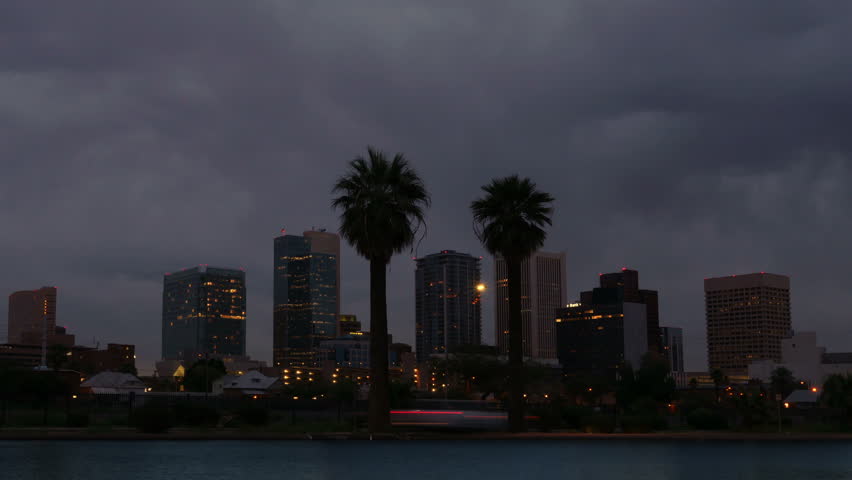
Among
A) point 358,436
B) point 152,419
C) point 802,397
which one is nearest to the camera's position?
point 152,419

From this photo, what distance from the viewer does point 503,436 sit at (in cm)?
4753

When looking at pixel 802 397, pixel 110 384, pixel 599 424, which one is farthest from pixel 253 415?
pixel 802 397

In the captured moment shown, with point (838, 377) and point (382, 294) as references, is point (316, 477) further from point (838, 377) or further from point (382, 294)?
point (838, 377)

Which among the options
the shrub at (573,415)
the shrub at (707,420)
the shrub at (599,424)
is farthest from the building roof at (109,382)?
the shrub at (599,424)

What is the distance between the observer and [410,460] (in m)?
30.5

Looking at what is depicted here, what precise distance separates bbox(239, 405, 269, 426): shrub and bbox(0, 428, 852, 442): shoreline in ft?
13.3

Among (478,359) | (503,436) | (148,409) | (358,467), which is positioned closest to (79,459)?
(358,467)

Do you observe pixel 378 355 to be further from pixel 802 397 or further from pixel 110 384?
pixel 110 384

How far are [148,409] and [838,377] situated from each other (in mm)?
51660

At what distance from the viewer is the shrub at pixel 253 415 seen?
51562mm

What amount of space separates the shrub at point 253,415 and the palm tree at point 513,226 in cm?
1414

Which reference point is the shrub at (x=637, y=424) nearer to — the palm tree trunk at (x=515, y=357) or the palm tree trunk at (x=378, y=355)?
the palm tree trunk at (x=515, y=357)

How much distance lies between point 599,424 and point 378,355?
1394cm

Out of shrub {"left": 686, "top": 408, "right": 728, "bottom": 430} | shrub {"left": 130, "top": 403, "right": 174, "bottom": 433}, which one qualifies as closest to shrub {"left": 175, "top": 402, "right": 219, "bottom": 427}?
shrub {"left": 130, "top": 403, "right": 174, "bottom": 433}
